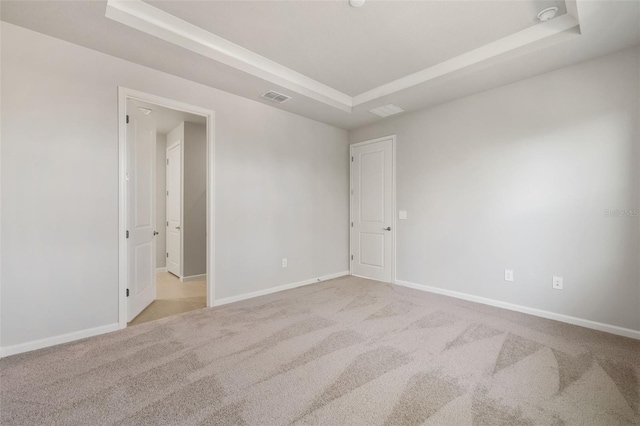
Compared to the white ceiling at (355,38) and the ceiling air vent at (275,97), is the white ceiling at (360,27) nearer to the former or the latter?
the white ceiling at (355,38)

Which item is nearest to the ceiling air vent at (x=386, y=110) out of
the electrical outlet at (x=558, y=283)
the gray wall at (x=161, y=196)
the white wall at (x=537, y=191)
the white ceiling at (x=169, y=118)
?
the white wall at (x=537, y=191)

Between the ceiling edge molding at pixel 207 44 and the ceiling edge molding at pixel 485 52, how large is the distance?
2.76 feet

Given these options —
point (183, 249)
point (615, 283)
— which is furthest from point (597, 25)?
point (183, 249)

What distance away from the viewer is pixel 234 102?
→ 3.70 meters

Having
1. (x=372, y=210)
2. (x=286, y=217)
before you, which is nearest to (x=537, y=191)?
(x=372, y=210)

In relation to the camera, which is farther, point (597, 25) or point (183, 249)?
point (183, 249)

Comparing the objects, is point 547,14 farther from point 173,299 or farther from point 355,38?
point 173,299

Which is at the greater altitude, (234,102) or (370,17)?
(370,17)

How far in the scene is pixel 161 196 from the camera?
574 cm

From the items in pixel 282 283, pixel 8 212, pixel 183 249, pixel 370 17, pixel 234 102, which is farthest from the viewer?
pixel 183 249

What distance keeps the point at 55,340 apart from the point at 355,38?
3.83 m

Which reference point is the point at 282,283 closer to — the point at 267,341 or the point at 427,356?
the point at 267,341

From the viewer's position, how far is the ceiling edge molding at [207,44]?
2270mm

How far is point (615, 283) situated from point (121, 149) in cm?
494
